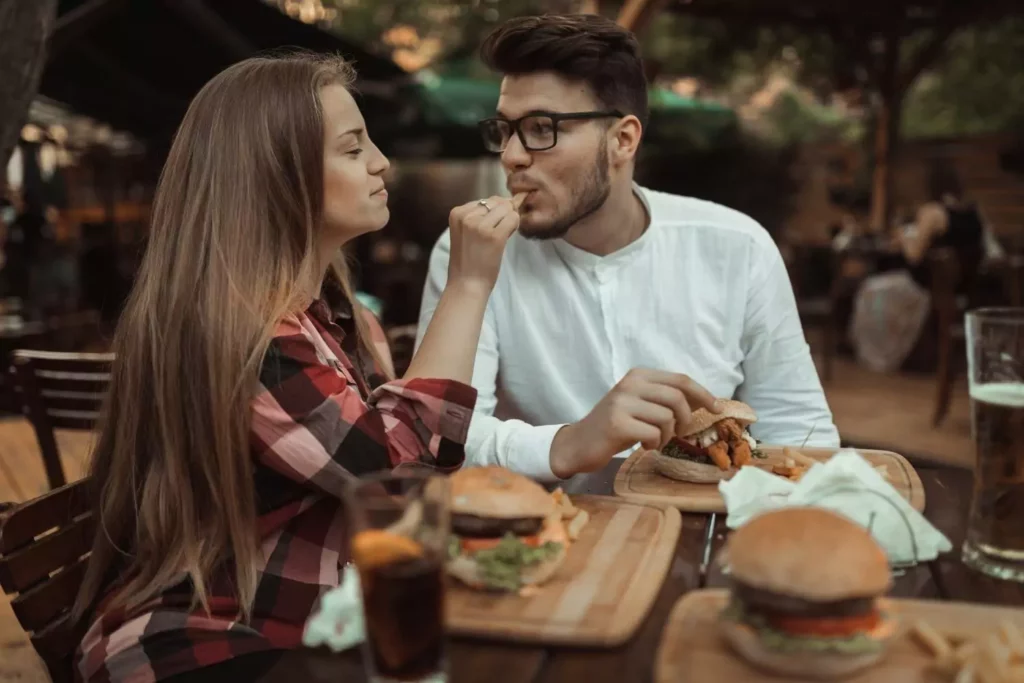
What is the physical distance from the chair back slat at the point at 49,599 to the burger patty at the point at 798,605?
1.05m

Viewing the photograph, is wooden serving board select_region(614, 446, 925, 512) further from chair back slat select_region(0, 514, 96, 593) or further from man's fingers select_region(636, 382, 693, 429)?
chair back slat select_region(0, 514, 96, 593)

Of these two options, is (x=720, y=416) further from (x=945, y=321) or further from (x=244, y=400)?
(x=945, y=321)

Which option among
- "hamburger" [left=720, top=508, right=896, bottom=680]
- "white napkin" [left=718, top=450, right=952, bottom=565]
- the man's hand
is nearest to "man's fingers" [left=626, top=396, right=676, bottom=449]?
the man's hand

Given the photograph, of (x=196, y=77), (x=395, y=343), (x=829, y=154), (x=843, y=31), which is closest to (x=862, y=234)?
(x=843, y=31)

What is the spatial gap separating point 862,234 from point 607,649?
31.3 ft

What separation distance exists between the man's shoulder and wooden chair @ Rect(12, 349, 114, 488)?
4.96 feet

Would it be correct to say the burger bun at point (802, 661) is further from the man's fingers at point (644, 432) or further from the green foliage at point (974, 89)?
the green foliage at point (974, 89)

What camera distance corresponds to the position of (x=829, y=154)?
1452cm

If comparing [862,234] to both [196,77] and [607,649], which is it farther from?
[607,649]

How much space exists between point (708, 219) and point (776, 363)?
413mm

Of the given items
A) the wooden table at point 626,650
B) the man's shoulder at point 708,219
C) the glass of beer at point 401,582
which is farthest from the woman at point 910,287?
the glass of beer at point 401,582

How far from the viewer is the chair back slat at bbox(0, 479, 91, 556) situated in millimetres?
1465

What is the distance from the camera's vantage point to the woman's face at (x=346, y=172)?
1593 mm

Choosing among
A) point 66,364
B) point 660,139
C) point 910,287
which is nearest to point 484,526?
point 66,364
